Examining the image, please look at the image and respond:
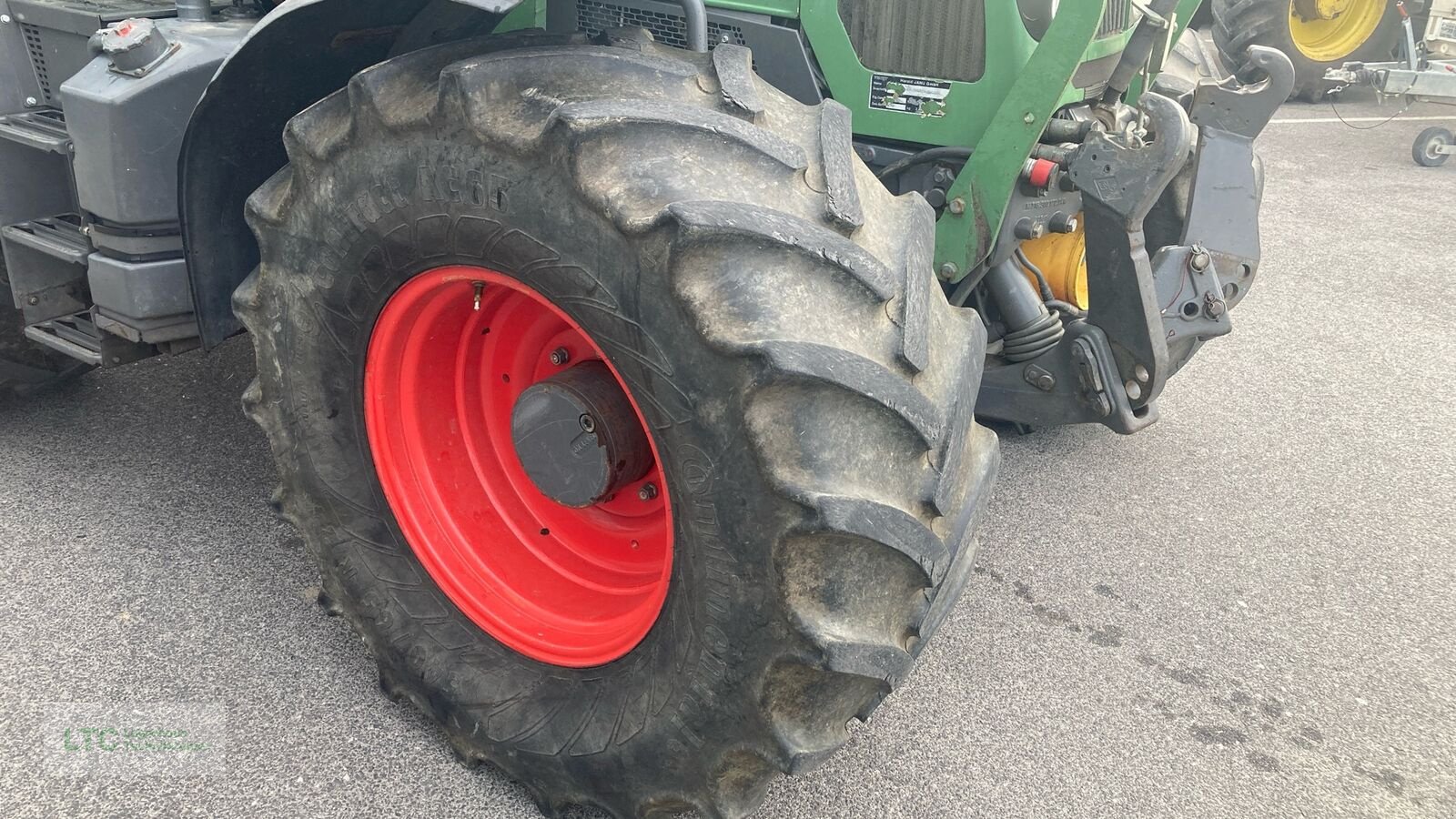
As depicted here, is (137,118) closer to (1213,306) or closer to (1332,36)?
(1213,306)

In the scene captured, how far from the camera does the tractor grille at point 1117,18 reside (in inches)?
101

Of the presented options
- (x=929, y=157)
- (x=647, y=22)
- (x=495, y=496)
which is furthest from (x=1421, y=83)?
(x=495, y=496)

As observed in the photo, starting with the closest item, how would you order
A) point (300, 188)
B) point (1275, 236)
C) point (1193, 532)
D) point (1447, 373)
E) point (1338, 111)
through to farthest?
1. point (300, 188)
2. point (1193, 532)
3. point (1447, 373)
4. point (1275, 236)
5. point (1338, 111)

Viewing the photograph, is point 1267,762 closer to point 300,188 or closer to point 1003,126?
point 1003,126

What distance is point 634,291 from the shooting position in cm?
148

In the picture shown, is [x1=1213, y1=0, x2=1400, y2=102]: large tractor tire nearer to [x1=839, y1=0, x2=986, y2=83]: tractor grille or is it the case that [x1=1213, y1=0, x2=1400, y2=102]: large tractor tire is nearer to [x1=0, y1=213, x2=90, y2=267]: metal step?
[x1=839, y1=0, x2=986, y2=83]: tractor grille

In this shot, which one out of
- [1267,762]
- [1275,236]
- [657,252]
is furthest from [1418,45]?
[657,252]

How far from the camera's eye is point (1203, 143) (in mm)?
2395

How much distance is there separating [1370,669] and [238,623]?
2488 millimetres

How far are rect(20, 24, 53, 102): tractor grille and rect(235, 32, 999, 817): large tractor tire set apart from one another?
1.02 metres

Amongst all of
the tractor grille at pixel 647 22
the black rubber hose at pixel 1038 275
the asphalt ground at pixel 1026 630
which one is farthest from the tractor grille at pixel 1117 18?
the asphalt ground at pixel 1026 630

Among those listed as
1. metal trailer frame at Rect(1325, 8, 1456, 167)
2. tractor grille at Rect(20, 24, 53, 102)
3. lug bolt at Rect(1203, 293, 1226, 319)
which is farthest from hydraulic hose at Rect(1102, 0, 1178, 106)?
metal trailer frame at Rect(1325, 8, 1456, 167)

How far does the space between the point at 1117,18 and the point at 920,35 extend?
62 cm

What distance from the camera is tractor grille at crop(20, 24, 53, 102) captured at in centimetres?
251
